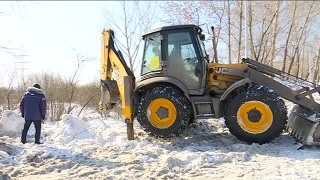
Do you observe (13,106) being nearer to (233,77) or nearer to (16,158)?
(16,158)

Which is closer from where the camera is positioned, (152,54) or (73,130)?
(152,54)

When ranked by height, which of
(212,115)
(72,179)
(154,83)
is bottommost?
(72,179)

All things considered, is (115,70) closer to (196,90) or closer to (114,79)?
(114,79)

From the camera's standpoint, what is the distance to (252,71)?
27.8 ft

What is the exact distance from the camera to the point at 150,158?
689 centimetres

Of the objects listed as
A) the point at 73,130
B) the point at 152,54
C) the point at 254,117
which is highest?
the point at 152,54

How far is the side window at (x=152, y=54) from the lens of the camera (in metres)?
8.61

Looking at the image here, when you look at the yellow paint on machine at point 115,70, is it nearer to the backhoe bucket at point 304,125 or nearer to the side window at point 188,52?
the side window at point 188,52

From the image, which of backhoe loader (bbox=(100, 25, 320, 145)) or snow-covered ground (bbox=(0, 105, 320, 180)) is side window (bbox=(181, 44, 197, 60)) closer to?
backhoe loader (bbox=(100, 25, 320, 145))

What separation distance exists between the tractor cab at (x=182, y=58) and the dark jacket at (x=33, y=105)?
8.95ft

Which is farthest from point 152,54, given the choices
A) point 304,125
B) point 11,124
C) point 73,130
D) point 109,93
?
point 11,124

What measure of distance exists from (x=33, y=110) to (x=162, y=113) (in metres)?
3.11

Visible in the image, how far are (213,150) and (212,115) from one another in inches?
40.1

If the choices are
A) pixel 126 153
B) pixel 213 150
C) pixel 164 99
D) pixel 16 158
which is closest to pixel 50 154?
pixel 16 158
